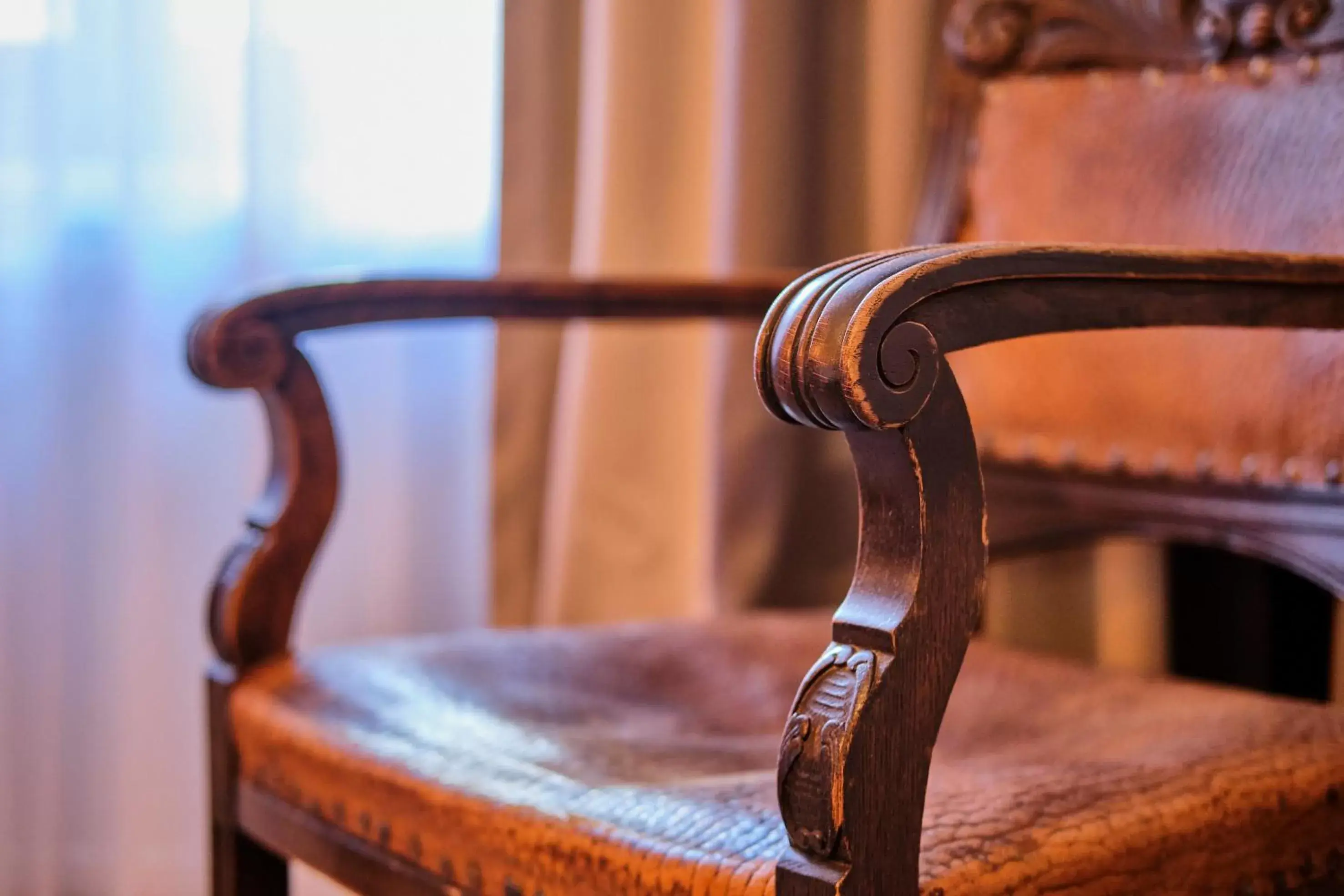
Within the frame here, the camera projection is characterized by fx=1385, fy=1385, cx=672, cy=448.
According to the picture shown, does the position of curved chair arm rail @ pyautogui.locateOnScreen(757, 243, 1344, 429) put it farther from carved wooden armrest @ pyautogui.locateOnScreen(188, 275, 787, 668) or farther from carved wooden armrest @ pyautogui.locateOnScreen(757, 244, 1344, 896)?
carved wooden armrest @ pyautogui.locateOnScreen(188, 275, 787, 668)

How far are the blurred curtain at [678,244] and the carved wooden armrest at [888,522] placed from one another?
77 cm

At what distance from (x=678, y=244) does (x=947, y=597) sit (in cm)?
95

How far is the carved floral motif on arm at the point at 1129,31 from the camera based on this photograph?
923mm

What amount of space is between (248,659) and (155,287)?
629mm

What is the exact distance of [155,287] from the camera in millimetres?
1423

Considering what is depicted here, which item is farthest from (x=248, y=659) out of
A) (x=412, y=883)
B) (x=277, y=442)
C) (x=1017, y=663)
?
(x=1017, y=663)

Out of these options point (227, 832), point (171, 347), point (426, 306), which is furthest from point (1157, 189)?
point (171, 347)

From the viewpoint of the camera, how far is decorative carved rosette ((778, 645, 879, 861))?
0.52 meters

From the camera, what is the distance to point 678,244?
1.45 meters

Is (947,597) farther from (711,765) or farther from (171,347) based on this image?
(171,347)

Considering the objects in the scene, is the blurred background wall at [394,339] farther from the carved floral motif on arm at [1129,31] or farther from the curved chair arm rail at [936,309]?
the curved chair arm rail at [936,309]

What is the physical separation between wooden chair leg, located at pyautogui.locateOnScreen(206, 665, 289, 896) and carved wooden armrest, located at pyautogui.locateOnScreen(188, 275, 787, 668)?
3cm

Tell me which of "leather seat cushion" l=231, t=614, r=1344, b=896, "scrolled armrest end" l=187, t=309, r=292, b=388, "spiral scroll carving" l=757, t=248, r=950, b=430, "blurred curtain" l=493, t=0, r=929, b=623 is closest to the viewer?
"spiral scroll carving" l=757, t=248, r=950, b=430

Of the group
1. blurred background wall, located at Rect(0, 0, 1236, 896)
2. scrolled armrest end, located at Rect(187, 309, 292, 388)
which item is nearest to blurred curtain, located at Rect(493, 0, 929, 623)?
blurred background wall, located at Rect(0, 0, 1236, 896)
